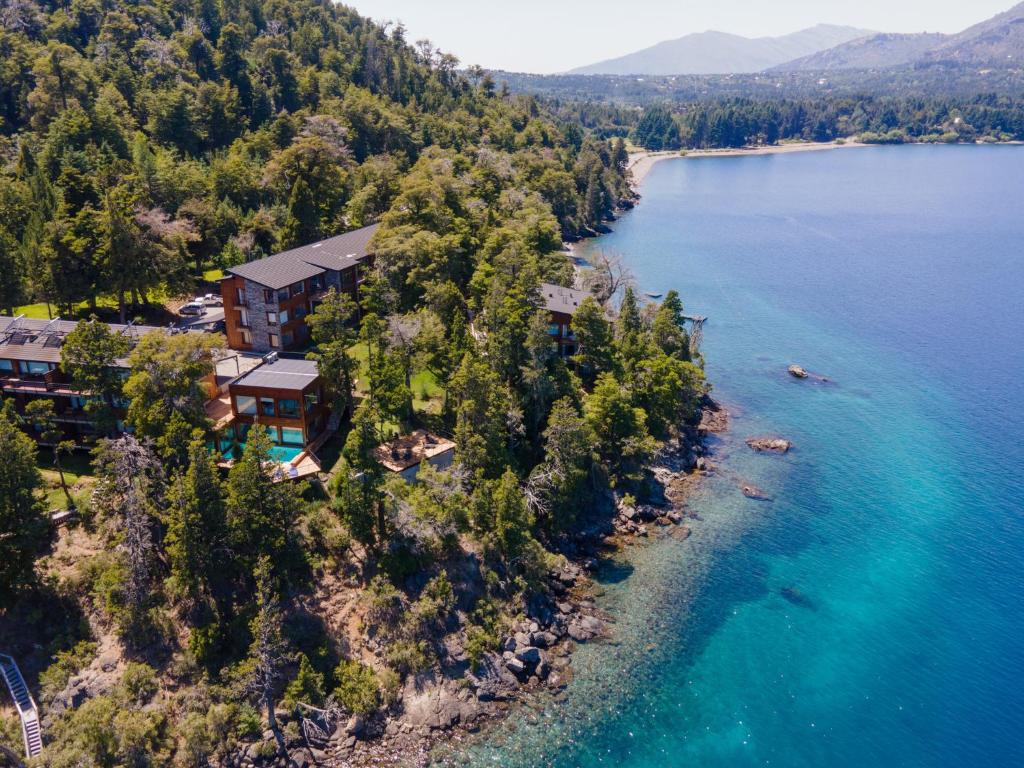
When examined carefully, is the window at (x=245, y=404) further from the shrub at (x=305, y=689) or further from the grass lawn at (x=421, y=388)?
the shrub at (x=305, y=689)

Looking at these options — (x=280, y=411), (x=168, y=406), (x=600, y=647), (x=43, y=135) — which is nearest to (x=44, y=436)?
(x=168, y=406)

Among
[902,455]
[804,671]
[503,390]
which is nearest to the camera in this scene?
[804,671]

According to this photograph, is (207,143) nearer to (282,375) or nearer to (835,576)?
(282,375)

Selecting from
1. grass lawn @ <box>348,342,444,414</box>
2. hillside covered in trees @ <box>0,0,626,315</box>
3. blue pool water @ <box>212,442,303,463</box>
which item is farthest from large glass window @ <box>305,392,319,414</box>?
hillside covered in trees @ <box>0,0,626,315</box>

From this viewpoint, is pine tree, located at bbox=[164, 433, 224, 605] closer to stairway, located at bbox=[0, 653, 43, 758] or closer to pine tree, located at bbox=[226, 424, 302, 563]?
pine tree, located at bbox=[226, 424, 302, 563]

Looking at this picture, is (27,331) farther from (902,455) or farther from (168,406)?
(902,455)
